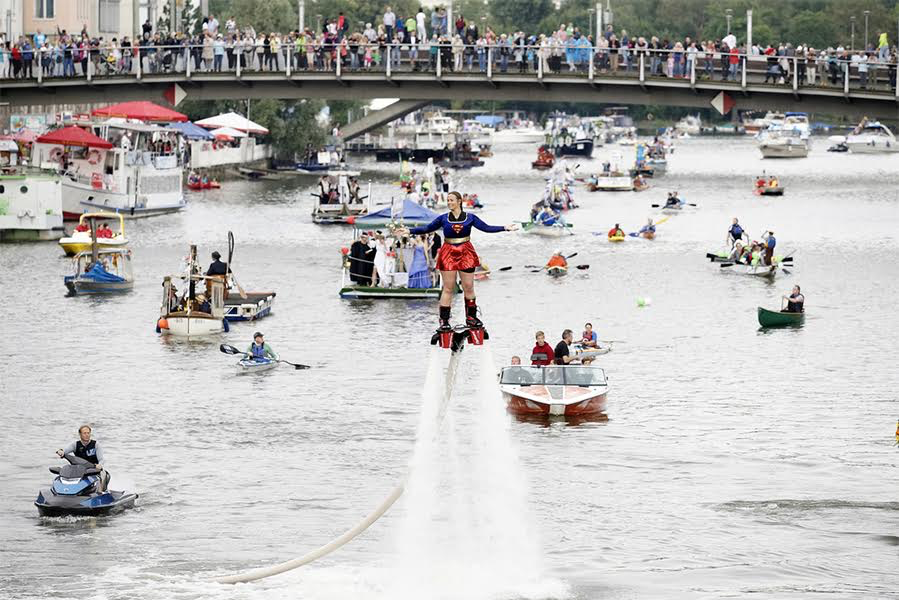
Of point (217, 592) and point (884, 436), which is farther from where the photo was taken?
point (884, 436)

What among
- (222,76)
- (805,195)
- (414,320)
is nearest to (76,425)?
(414,320)

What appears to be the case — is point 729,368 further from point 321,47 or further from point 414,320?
point 321,47

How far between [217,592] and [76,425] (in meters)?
17.7

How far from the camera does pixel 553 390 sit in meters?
57.6

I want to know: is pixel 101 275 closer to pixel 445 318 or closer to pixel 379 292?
pixel 379 292

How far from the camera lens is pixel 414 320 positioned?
3066 inches

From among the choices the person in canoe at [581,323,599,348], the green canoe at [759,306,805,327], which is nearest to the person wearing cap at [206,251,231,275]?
the person in canoe at [581,323,599,348]

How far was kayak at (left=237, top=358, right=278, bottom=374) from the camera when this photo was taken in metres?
66.3

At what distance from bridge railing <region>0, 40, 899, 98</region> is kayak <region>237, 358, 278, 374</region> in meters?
38.8

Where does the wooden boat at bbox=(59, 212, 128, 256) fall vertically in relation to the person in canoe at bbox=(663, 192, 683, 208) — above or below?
below

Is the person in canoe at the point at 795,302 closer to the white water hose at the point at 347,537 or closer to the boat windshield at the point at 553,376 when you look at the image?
the boat windshield at the point at 553,376

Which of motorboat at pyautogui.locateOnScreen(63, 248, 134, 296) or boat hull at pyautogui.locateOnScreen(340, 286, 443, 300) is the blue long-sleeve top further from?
motorboat at pyautogui.locateOnScreen(63, 248, 134, 296)

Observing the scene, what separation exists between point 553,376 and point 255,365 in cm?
1281

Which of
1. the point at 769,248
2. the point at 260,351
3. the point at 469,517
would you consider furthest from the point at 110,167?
the point at 469,517
